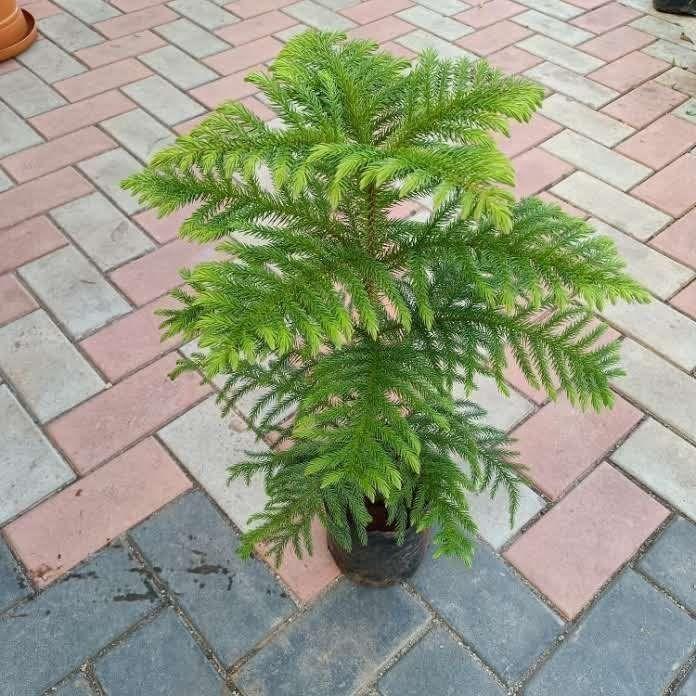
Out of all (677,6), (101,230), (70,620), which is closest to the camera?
(70,620)

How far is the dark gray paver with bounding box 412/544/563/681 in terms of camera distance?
199cm

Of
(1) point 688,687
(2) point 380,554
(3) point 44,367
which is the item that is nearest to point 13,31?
(3) point 44,367

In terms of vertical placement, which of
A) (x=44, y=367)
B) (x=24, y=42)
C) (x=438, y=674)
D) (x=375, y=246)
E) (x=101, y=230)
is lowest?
(x=438, y=674)

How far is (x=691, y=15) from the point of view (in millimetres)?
4699

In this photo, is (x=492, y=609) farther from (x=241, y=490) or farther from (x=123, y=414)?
(x=123, y=414)

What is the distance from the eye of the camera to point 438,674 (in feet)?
6.41

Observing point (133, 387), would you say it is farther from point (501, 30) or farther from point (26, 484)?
point (501, 30)

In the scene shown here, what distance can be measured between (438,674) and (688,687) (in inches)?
28.3

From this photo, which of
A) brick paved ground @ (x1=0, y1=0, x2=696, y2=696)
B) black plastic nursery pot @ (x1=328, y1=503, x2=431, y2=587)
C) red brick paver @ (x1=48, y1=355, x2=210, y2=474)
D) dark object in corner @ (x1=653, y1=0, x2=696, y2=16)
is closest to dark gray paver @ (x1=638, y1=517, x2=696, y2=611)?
brick paved ground @ (x1=0, y1=0, x2=696, y2=696)

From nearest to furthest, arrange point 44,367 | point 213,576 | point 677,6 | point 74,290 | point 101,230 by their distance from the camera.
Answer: point 213,576 → point 44,367 → point 74,290 → point 101,230 → point 677,6

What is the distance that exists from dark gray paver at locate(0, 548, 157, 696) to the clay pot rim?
3.40m

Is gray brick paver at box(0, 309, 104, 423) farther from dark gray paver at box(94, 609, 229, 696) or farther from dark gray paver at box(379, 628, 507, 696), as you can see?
dark gray paver at box(379, 628, 507, 696)

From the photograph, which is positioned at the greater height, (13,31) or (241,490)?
(13,31)

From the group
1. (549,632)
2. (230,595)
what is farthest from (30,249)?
(549,632)
